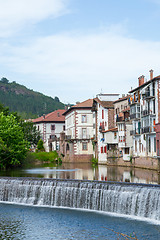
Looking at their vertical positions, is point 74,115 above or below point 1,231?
above

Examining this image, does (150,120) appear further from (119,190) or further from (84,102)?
(84,102)

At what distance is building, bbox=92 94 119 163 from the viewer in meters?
68.4

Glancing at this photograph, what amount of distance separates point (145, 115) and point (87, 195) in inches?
977

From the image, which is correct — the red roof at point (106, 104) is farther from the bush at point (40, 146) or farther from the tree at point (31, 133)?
the bush at point (40, 146)

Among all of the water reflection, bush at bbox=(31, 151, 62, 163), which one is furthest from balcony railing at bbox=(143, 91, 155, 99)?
bush at bbox=(31, 151, 62, 163)

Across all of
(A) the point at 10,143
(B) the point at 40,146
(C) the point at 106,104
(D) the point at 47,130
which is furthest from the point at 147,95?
(D) the point at 47,130

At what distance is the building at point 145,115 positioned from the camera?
50.9 m

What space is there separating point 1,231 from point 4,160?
34666mm

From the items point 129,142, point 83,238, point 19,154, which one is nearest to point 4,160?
point 19,154

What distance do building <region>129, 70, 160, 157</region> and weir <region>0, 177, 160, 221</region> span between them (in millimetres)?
20891

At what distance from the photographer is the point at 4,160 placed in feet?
186

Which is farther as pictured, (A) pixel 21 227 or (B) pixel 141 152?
(B) pixel 141 152

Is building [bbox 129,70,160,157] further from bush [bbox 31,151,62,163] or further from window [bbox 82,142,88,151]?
bush [bbox 31,151,62,163]

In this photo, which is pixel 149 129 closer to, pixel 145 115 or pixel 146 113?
pixel 145 115
